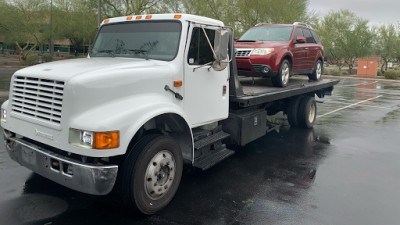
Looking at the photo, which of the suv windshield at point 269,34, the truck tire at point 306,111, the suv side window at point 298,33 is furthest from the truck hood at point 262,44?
the truck tire at point 306,111

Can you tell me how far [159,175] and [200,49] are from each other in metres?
1.80

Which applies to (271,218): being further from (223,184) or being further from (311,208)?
(223,184)

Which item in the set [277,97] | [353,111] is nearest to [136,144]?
[277,97]

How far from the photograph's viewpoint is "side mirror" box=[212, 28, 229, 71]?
437cm

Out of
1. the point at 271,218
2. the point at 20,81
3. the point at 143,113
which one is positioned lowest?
the point at 271,218

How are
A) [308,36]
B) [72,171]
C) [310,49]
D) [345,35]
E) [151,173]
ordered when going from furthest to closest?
[345,35]
[308,36]
[310,49]
[151,173]
[72,171]

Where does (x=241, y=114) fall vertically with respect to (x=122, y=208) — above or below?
above

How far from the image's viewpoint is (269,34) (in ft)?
27.7

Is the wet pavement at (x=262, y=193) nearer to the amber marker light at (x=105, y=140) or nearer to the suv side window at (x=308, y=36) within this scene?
the amber marker light at (x=105, y=140)

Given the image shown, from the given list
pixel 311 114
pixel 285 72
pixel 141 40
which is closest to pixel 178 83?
pixel 141 40

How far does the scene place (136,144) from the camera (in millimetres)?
3766

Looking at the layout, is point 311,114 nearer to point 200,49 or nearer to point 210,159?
point 210,159

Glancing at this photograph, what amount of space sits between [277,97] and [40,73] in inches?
179

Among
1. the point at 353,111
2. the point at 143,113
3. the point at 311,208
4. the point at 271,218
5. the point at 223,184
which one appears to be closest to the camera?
the point at 143,113
